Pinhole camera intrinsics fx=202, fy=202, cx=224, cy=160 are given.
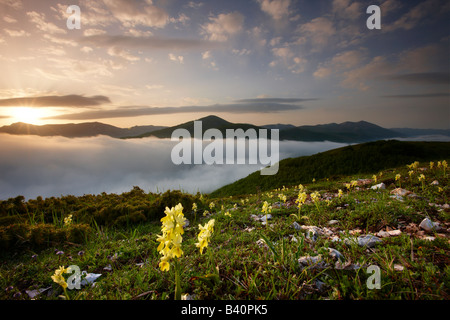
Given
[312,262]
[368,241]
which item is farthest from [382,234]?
[312,262]

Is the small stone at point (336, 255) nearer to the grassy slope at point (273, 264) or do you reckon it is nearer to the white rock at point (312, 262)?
the grassy slope at point (273, 264)

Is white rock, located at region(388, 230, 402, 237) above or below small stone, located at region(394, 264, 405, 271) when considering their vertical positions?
below

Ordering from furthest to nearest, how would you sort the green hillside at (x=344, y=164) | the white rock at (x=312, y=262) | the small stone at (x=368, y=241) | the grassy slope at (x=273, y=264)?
the green hillside at (x=344, y=164)
the small stone at (x=368, y=241)
the white rock at (x=312, y=262)
the grassy slope at (x=273, y=264)

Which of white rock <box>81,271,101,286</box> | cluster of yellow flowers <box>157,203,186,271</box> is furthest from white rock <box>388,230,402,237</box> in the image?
white rock <box>81,271,101,286</box>

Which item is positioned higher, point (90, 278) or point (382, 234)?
point (382, 234)

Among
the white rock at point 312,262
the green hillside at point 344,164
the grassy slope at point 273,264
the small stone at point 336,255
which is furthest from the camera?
the green hillside at point 344,164

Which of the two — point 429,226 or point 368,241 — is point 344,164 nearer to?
point 429,226

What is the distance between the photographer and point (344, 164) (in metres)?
47.2

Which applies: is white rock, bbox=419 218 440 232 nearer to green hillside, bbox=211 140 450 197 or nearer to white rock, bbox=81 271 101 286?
white rock, bbox=81 271 101 286

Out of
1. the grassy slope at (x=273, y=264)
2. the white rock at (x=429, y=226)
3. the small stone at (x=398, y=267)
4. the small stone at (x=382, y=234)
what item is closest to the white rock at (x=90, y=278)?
the grassy slope at (x=273, y=264)

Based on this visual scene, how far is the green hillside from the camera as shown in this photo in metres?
44.8

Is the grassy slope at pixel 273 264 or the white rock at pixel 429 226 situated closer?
the grassy slope at pixel 273 264

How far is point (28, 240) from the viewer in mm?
5723

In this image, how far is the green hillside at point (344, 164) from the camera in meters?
44.8
